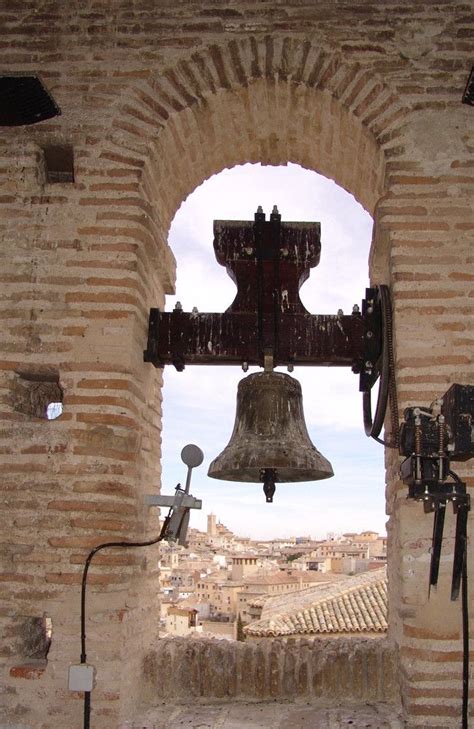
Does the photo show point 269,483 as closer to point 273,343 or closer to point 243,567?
point 273,343

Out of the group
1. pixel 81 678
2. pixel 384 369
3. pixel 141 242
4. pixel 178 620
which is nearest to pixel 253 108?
pixel 141 242

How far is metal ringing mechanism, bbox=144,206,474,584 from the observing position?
11.5ft

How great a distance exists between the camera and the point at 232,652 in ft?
12.2

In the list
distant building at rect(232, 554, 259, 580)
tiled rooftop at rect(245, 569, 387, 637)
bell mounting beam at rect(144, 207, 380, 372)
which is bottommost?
distant building at rect(232, 554, 259, 580)

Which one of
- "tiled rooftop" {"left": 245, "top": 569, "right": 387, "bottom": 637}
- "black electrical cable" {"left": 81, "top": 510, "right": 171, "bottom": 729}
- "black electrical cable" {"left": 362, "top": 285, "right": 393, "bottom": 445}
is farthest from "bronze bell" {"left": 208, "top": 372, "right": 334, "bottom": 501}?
"tiled rooftop" {"left": 245, "top": 569, "right": 387, "bottom": 637}

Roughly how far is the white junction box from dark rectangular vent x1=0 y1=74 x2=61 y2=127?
2.64 metres

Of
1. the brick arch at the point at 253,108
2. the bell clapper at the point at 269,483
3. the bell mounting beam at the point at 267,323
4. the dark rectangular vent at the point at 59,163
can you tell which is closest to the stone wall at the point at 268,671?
the bell clapper at the point at 269,483

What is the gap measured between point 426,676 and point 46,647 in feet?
5.90

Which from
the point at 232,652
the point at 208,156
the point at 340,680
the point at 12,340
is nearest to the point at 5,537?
the point at 12,340

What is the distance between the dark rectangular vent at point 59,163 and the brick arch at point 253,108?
0.29 metres

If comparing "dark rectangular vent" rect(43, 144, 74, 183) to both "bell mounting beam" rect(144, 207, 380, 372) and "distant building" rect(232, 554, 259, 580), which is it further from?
"distant building" rect(232, 554, 259, 580)

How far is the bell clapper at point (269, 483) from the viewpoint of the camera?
3469 mm

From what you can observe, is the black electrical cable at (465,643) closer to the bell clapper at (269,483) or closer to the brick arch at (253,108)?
the bell clapper at (269,483)

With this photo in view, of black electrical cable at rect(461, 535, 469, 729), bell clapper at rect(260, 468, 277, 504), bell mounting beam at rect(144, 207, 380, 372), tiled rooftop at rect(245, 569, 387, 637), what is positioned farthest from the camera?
tiled rooftop at rect(245, 569, 387, 637)
